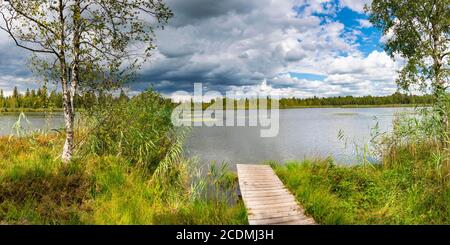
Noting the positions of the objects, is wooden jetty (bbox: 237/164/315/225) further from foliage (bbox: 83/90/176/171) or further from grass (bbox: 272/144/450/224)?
foliage (bbox: 83/90/176/171)

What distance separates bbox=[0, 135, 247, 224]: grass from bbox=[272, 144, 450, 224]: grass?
1.86 meters

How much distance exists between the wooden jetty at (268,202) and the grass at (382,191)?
29cm

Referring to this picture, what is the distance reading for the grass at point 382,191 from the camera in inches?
213

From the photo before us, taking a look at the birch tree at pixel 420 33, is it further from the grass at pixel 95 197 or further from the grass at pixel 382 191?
the grass at pixel 95 197

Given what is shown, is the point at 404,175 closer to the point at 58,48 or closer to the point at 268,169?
the point at 268,169

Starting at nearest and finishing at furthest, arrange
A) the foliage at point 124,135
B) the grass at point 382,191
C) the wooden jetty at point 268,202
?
the wooden jetty at point 268,202 < the grass at point 382,191 < the foliage at point 124,135

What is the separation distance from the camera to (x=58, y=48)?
266 inches

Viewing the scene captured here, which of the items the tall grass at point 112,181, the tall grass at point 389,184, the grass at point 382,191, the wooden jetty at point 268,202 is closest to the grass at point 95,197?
the tall grass at point 112,181

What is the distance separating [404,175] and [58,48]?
8.95 meters

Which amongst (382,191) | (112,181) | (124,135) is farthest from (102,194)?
(382,191)

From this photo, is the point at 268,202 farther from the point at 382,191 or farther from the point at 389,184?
the point at 389,184

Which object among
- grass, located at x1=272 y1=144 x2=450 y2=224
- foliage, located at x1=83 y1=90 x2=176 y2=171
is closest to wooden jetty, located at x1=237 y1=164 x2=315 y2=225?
grass, located at x1=272 y1=144 x2=450 y2=224

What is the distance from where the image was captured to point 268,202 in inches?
246
